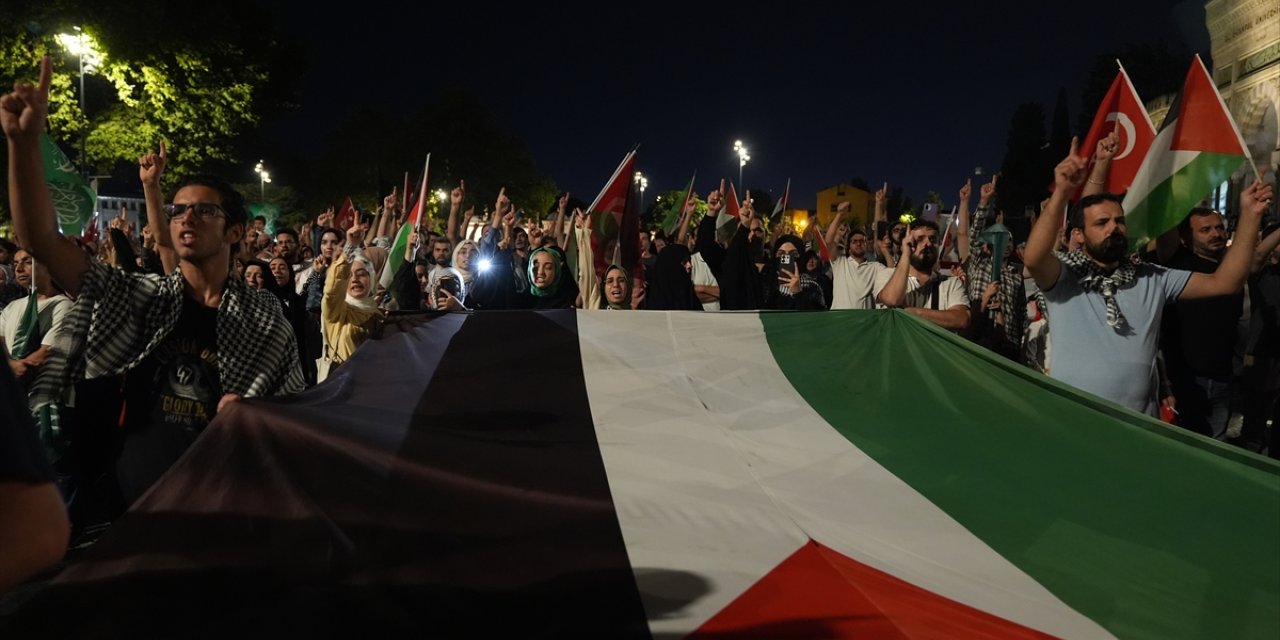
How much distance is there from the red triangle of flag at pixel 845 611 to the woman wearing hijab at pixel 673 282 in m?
5.86

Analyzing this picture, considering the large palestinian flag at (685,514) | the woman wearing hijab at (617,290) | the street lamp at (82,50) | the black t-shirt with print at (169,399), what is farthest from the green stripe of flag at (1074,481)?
the street lamp at (82,50)

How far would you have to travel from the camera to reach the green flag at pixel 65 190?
6.09 meters

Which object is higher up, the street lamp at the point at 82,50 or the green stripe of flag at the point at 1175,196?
the street lamp at the point at 82,50

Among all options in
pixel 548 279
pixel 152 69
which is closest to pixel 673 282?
pixel 548 279

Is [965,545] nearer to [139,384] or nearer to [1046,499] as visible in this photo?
[1046,499]

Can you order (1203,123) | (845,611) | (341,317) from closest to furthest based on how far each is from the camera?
1. (845,611)
2. (1203,123)
3. (341,317)

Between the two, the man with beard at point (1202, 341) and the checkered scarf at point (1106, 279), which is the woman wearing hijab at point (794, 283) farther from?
the checkered scarf at point (1106, 279)

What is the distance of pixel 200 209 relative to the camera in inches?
122

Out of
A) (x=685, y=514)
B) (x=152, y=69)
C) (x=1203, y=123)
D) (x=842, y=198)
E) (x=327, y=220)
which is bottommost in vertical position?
(x=685, y=514)

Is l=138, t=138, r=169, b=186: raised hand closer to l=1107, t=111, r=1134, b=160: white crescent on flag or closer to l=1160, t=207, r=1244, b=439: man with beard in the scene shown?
l=1160, t=207, r=1244, b=439: man with beard

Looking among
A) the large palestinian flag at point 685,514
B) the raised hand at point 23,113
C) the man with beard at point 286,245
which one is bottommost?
the large palestinian flag at point 685,514

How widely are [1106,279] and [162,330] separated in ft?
13.1

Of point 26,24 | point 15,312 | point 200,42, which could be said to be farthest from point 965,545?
point 200,42

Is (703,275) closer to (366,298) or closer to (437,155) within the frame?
(366,298)
